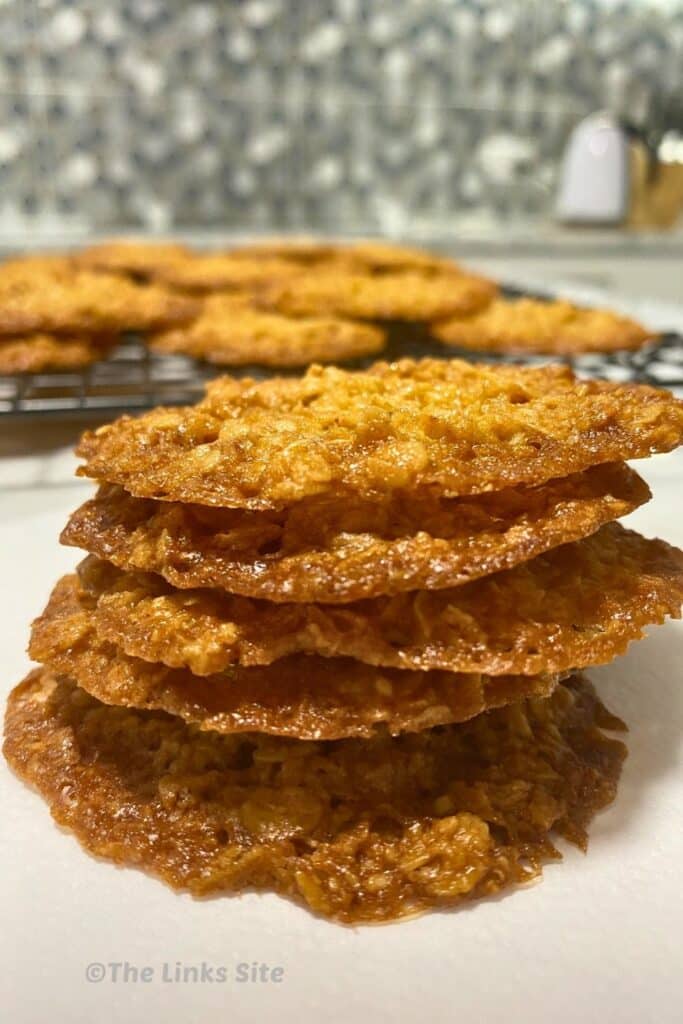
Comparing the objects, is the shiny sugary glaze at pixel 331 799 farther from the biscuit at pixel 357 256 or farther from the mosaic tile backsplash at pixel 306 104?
the mosaic tile backsplash at pixel 306 104

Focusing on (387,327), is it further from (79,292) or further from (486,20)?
(486,20)

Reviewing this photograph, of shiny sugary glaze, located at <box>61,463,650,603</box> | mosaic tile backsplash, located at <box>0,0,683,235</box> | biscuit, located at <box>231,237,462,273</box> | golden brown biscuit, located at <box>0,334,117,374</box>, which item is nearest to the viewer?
shiny sugary glaze, located at <box>61,463,650,603</box>

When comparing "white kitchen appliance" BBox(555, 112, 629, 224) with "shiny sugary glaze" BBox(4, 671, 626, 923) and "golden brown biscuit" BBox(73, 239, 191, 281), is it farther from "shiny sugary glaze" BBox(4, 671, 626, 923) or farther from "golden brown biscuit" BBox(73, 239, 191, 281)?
"shiny sugary glaze" BBox(4, 671, 626, 923)

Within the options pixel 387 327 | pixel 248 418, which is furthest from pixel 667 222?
pixel 248 418

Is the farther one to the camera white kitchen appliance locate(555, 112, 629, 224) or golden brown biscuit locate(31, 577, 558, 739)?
white kitchen appliance locate(555, 112, 629, 224)

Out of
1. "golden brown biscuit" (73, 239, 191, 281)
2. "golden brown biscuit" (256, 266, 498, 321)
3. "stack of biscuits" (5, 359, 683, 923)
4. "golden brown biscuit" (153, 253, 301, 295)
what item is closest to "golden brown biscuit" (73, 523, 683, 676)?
"stack of biscuits" (5, 359, 683, 923)
